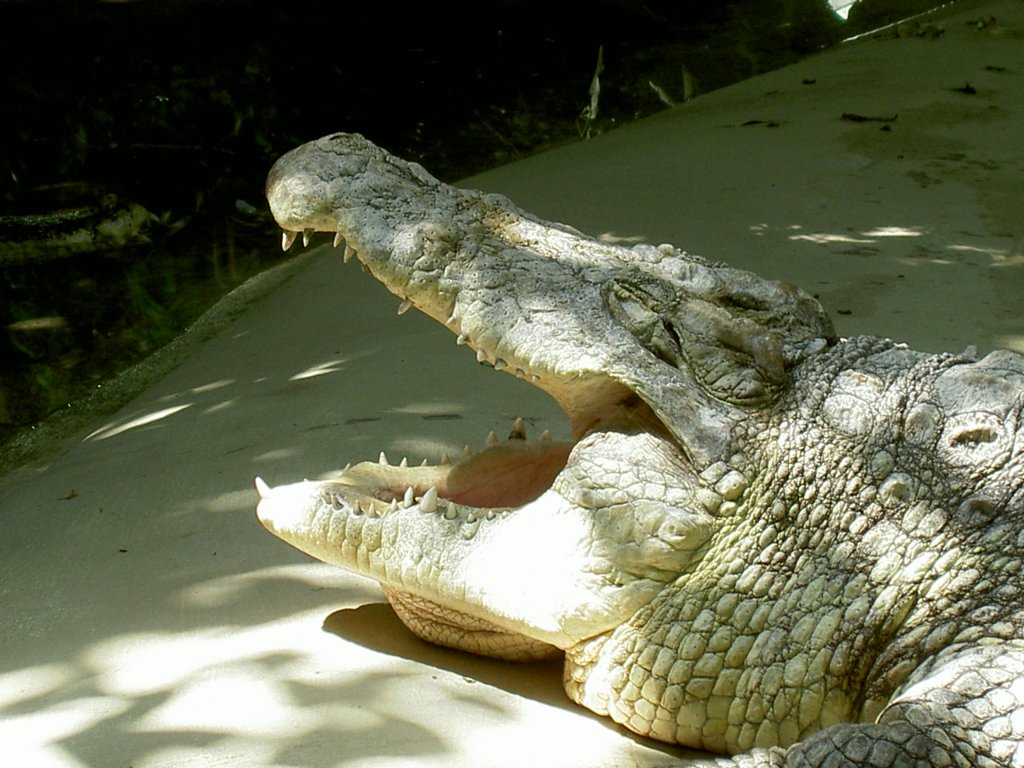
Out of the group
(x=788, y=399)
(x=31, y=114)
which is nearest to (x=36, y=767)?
(x=788, y=399)

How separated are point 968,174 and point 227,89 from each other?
24.2 feet

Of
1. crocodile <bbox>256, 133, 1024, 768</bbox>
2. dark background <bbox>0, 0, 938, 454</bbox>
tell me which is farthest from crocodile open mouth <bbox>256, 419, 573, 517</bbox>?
dark background <bbox>0, 0, 938, 454</bbox>

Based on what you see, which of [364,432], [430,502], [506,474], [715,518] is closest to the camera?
[715,518]

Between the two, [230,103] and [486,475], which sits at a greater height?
[230,103]

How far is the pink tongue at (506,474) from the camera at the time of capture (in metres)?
3.44

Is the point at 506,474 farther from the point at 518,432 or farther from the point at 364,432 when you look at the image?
the point at 364,432

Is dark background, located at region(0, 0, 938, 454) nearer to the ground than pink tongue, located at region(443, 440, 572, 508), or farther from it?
farther from it

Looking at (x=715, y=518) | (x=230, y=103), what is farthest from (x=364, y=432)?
(x=230, y=103)

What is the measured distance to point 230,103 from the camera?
11.7 metres

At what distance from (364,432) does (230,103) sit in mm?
8063

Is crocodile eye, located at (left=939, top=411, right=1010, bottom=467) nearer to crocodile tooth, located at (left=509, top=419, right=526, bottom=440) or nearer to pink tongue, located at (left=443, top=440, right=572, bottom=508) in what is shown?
pink tongue, located at (left=443, top=440, right=572, bottom=508)

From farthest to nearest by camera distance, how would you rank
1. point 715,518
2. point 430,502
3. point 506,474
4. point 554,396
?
point 506,474 < point 554,396 < point 430,502 < point 715,518

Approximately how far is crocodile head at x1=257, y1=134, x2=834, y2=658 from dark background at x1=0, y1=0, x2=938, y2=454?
3.46 m

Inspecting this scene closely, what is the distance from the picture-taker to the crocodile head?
2.81m
